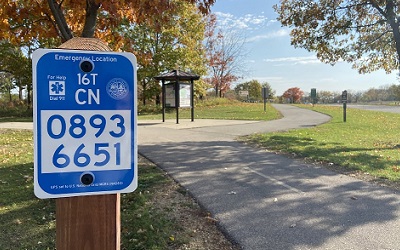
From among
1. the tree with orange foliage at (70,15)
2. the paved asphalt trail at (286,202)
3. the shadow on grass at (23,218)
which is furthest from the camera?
the tree with orange foliage at (70,15)

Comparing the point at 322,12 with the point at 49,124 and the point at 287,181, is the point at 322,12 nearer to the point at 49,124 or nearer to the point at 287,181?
the point at 287,181

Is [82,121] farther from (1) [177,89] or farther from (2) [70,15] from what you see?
(1) [177,89]

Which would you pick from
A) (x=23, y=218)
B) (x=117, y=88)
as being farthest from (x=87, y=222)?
(x=23, y=218)

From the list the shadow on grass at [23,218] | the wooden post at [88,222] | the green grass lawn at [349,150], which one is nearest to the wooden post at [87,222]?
the wooden post at [88,222]

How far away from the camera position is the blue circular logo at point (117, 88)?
145cm

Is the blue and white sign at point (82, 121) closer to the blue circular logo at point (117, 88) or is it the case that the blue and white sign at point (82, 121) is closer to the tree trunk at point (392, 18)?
the blue circular logo at point (117, 88)

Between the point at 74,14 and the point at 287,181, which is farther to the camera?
the point at 74,14

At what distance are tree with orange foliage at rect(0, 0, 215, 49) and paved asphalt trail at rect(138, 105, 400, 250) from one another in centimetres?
298

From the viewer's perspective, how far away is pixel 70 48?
149cm

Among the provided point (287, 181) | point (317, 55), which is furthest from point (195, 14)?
point (287, 181)

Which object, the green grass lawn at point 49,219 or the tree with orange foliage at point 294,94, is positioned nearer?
the green grass lawn at point 49,219

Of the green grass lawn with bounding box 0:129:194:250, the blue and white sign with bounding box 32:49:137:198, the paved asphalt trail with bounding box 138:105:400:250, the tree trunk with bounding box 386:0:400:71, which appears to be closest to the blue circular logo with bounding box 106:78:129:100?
the blue and white sign with bounding box 32:49:137:198

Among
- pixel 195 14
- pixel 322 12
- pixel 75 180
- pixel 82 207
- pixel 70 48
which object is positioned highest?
pixel 195 14

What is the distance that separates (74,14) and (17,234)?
4.61 m
